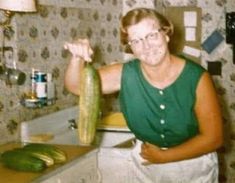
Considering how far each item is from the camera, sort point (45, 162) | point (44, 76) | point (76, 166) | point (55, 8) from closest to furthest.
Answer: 1. point (45, 162)
2. point (76, 166)
3. point (44, 76)
4. point (55, 8)

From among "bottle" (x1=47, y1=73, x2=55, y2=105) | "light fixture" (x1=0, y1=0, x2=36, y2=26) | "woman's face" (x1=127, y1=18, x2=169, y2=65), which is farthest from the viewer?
"bottle" (x1=47, y1=73, x2=55, y2=105)

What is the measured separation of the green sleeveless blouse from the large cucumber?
0.34 metres

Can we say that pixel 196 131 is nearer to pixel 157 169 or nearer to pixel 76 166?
pixel 157 169

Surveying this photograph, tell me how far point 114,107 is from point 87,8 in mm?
767

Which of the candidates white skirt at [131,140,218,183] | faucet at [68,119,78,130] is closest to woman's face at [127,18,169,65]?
white skirt at [131,140,218,183]

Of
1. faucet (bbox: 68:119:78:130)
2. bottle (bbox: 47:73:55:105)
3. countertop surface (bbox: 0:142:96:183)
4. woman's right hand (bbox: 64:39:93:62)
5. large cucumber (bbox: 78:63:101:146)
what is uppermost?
woman's right hand (bbox: 64:39:93:62)

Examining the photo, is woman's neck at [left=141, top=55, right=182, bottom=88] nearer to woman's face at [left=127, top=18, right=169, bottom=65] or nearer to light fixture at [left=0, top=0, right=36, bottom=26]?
woman's face at [left=127, top=18, right=169, bottom=65]

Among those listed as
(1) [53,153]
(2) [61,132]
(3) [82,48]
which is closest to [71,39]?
(2) [61,132]

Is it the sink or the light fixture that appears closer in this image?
the light fixture

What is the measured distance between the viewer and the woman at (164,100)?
63.7 inches

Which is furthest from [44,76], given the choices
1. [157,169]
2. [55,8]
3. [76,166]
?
[157,169]

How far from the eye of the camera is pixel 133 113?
185 centimetres

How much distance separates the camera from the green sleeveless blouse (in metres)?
1.74

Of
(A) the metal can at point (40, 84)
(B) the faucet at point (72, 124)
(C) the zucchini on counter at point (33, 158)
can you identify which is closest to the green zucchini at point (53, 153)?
(C) the zucchini on counter at point (33, 158)
